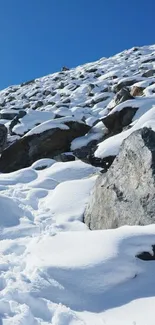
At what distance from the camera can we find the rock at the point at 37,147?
13258 millimetres

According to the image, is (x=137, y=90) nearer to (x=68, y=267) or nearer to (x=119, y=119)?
(x=119, y=119)

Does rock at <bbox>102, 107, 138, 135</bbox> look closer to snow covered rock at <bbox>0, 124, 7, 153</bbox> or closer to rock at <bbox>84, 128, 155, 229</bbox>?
snow covered rock at <bbox>0, 124, 7, 153</bbox>

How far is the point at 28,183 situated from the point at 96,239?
5124 millimetres

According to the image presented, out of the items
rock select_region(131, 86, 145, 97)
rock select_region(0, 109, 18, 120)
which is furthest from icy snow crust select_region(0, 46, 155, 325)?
rock select_region(0, 109, 18, 120)

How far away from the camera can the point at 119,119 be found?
43.7 ft

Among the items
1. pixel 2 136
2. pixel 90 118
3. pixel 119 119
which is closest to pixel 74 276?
pixel 119 119

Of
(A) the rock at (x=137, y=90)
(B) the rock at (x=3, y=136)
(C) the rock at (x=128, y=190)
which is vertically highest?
(A) the rock at (x=137, y=90)

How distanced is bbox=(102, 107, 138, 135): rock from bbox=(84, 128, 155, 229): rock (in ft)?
19.2

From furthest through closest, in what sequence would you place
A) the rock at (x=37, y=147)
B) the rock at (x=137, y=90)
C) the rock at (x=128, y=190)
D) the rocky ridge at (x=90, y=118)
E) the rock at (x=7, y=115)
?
the rock at (x=7, y=115)
the rock at (x=137, y=90)
the rock at (x=37, y=147)
the rocky ridge at (x=90, y=118)
the rock at (x=128, y=190)

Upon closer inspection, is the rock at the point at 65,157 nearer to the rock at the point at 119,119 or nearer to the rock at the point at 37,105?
the rock at the point at 119,119

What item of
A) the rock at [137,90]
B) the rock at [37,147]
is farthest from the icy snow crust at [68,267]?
the rock at [137,90]

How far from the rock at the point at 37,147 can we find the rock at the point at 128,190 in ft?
19.5

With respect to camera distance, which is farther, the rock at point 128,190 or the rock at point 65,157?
the rock at point 65,157

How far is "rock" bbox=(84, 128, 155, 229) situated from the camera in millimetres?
5877
